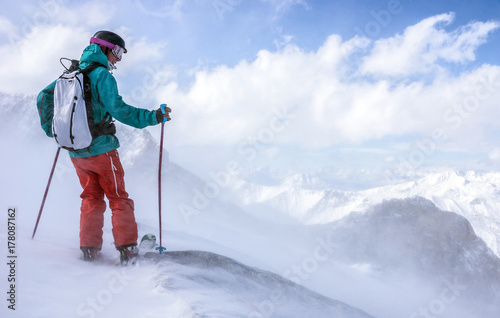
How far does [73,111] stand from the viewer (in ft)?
14.9

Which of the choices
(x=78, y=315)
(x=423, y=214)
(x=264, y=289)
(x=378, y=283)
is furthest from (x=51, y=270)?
(x=423, y=214)

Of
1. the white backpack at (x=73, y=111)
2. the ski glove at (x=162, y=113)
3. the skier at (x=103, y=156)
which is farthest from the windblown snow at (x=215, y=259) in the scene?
the ski glove at (x=162, y=113)

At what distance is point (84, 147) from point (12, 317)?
2.65 m

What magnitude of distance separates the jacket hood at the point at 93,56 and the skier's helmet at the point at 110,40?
237 mm

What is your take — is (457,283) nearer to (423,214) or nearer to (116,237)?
(423,214)

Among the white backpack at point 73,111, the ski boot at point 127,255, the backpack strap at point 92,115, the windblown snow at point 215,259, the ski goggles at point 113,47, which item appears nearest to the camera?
the windblown snow at point 215,259

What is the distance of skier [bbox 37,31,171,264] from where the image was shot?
15.4 feet

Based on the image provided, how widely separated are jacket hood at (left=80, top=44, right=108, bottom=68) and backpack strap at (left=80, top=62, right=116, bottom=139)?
0.08 m

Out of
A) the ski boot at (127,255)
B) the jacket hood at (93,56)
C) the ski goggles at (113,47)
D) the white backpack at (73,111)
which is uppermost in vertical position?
the ski goggles at (113,47)

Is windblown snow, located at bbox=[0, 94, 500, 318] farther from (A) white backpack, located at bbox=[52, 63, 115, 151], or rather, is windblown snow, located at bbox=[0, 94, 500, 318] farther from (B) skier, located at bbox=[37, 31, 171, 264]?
(A) white backpack, located at bbox=[52, 63, 115, 151]

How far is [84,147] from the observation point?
473cm

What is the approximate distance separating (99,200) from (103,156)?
89cm

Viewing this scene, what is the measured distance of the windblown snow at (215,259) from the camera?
12.0 feet

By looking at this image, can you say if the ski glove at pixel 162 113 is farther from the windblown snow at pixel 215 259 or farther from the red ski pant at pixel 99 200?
the windblown snow at pixel 215 259
